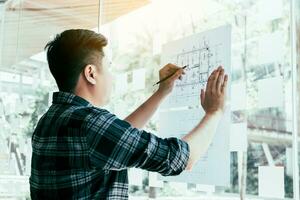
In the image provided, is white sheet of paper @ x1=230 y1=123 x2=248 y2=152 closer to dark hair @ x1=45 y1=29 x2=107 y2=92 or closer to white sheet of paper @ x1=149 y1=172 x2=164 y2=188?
white sheet of paper @ x1=149 y1=172 x2=164 y2=188

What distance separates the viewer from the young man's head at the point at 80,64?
132cm

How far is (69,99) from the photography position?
4.20ft

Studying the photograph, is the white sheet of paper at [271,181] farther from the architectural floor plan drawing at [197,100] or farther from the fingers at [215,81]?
the fingers at [215,81]

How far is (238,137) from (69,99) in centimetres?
74

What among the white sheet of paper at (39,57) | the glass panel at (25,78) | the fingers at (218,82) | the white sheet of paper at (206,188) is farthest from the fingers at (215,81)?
the white sheet of paper at (39,57)

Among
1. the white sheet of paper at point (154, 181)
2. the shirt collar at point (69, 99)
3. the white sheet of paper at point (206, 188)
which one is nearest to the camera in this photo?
the shirt collar at point (69, 99)

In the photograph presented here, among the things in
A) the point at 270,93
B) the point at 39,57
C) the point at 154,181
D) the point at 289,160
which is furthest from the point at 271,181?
the point at 39,57

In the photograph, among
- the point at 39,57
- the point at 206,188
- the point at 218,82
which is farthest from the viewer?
the point at 39,57

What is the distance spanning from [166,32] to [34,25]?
70.2 inches

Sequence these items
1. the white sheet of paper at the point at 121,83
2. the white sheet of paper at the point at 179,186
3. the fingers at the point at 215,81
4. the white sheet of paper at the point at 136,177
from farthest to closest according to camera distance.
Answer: the white sheet of paper at the point at 121,83, the white sheet of paper at the point at 136,177, the white sheet of paper at the point at 179,186, the fingers at the point at 215,81

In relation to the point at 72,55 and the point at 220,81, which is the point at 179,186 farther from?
the point at 72,55

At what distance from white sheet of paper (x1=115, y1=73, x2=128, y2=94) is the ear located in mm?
1012

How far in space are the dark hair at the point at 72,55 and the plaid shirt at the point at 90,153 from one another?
0.06 metres

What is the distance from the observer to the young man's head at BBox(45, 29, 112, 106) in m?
1.32
